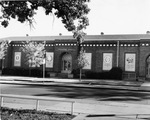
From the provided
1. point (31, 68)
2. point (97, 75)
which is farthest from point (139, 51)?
Result: point (31, 68)

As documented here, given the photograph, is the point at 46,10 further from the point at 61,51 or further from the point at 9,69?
the point at 9,69

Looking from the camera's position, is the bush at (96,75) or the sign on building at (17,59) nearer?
the bush at (96,75)

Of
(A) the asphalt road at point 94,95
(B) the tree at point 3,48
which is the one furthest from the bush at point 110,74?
(B) the tree at point 3,48

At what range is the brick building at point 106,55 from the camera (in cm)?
3073

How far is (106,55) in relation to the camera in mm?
32688

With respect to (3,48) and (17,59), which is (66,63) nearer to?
(17,59)

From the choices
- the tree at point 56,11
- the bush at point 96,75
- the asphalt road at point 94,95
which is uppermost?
the tree at point 56,11

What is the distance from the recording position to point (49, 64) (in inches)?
1411

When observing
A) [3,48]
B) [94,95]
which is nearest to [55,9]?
[94,95]

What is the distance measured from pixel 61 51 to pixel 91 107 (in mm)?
25414

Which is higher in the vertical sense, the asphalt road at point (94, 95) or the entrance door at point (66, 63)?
the entrance door at point (66, 63)

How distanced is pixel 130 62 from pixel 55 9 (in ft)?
80.5

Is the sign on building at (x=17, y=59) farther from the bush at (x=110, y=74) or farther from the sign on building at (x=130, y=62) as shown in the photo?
the sign on building at (x=130, y=62)

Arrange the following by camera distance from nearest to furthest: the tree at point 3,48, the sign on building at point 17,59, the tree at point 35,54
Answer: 1. the tree at point 35,54
2. the tree at point 3,48
3. the sign on building at point 17,59
